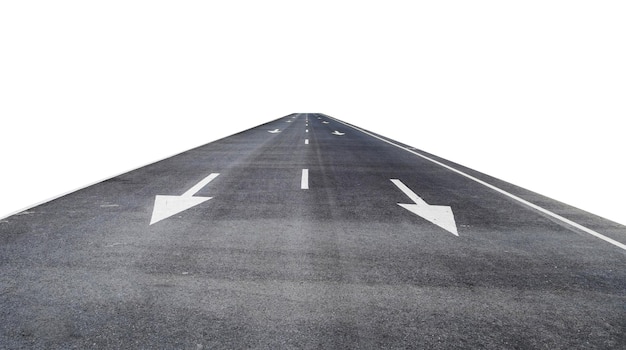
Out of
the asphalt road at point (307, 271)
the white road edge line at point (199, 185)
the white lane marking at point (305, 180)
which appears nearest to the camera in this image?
the asphalt road at point (307, 271)

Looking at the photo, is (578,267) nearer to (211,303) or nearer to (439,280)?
(439,280)

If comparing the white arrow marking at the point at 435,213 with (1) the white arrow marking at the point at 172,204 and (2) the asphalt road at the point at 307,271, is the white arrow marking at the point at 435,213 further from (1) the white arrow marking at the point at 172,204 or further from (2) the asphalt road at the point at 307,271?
(1) the white arrow marking at the point at 172,204

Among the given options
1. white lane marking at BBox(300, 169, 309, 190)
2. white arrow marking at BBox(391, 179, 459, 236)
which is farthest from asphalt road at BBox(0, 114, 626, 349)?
white lane marking at BBox(300, 169, 309, 190)

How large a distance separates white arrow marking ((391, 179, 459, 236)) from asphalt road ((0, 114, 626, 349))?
0.11 ft

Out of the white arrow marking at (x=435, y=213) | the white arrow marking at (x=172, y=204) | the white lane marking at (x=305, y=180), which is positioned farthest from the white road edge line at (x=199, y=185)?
the white arrow marking at (x=435, y=213)

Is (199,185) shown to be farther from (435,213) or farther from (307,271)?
(307,271)

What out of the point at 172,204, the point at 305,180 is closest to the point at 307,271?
the point at 172,204

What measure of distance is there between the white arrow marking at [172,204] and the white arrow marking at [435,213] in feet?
12.6

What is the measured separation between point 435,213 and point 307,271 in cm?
346

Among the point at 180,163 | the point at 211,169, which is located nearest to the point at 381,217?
the point at 211,169

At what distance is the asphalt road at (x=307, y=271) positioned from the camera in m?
3.36

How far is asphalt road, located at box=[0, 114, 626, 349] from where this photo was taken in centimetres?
336

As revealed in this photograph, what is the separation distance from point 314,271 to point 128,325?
1.92 m

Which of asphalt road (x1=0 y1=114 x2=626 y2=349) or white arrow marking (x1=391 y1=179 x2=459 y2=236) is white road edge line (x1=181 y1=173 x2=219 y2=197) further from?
white arrow marking (x1=391 y1=179 x2=459 y2=236)
